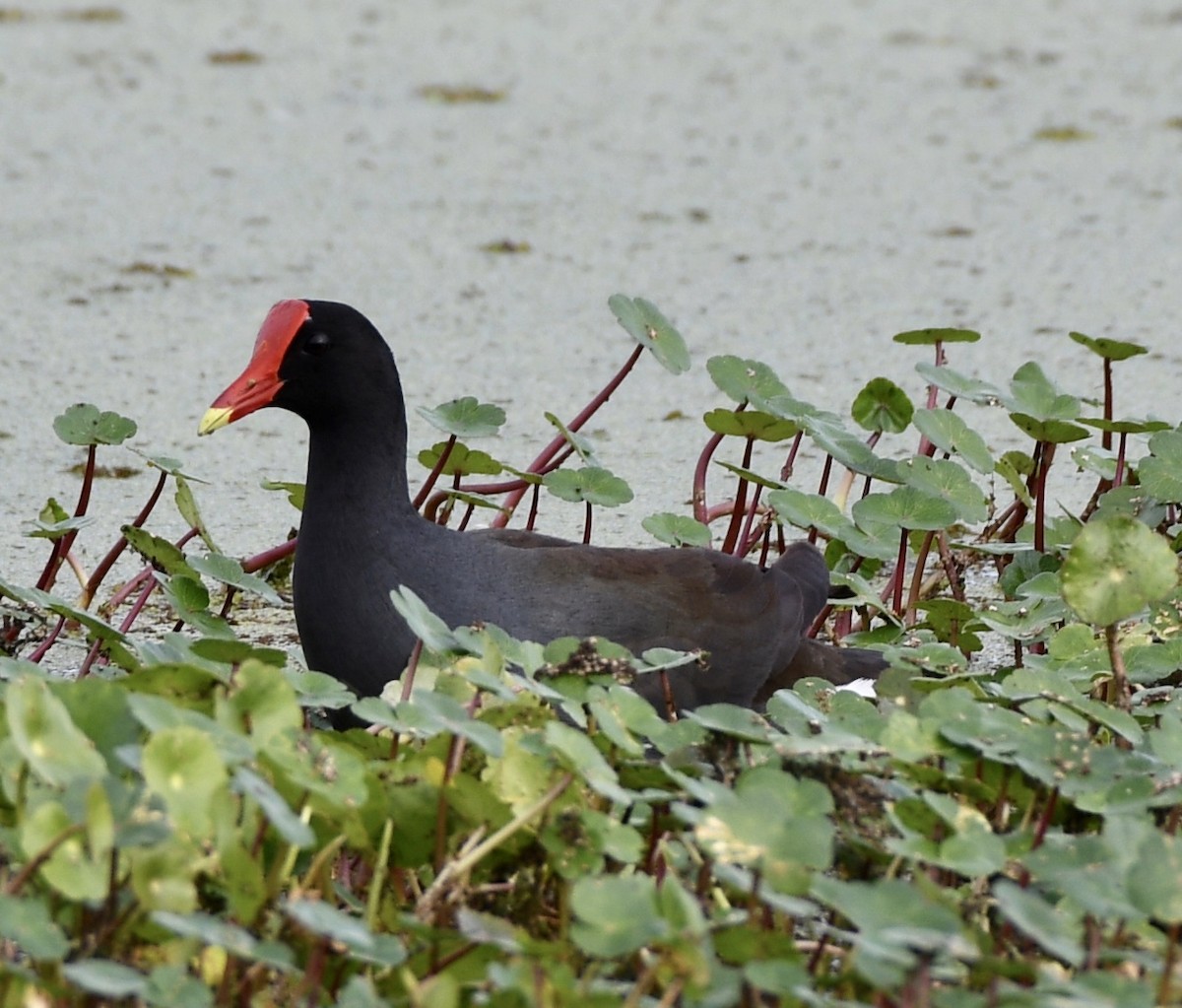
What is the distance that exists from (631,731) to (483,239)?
1.89m

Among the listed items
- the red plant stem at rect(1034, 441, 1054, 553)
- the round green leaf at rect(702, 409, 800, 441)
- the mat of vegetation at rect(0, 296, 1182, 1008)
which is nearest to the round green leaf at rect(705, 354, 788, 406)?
the round green leaf at rect(702, 409, 800, 441)

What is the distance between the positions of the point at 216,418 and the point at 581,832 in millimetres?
554

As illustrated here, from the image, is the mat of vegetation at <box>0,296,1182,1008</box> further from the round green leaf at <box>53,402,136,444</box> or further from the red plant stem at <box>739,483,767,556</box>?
the red plant stem at <box>739,483,767,556</box>

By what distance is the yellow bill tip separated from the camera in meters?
1.66

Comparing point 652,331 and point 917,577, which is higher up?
point 652,331

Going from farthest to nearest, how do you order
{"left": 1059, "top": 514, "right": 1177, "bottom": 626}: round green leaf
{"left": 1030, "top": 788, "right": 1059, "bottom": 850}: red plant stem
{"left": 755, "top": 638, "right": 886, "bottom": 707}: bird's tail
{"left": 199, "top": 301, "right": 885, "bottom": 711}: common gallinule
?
1. {"left": 755, "top": 638, "right": 886, "bottom": 707}: bird's tail
2. {"left": 199, "top": 301, "right": 885, "bottom": 711}: common gallinule
3. {"left": 1059, "top": 514, "right": 1177, "bottom": 626}: round green leaf
4. {"left": 1030, "top": 788, "right": 1059, "bottom": 850}: red plant stem

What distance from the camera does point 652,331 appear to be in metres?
2.00

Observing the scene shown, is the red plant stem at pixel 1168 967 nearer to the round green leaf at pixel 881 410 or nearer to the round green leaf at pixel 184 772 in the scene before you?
the round green leaf at pixel 184 772

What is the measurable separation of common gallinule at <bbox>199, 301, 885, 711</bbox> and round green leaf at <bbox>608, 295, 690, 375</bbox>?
29 cm

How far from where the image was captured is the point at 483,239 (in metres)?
3.19

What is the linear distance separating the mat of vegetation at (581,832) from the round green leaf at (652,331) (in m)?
0.43

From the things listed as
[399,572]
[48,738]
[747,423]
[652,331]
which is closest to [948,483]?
[747,423]

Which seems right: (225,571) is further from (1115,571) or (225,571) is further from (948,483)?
(1115,571)

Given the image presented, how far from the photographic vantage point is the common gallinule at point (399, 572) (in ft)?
5.43
